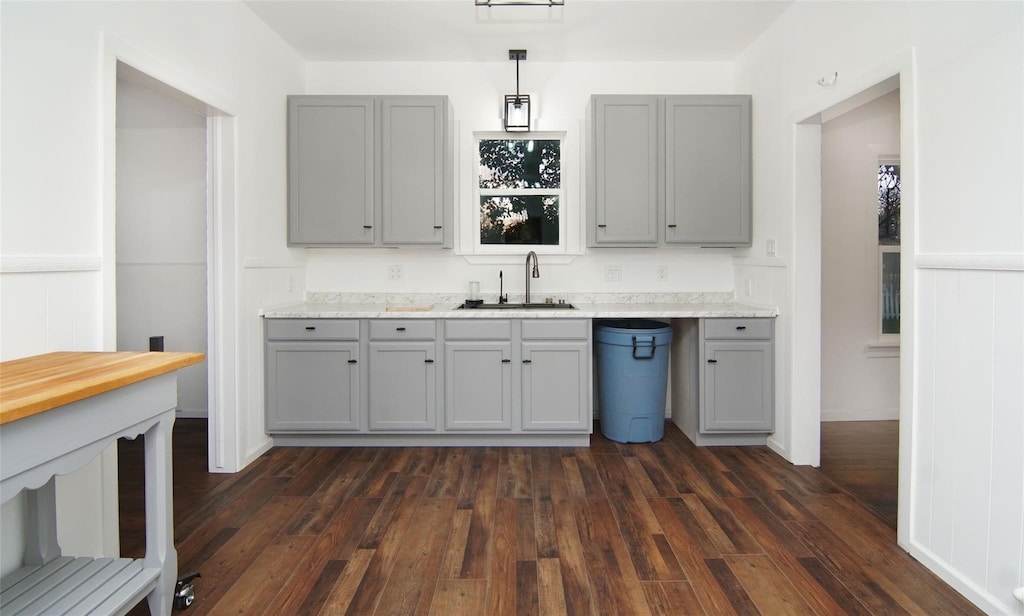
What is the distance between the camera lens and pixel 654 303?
152 inches

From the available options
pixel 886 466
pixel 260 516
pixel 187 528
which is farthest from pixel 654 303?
pixel 187 528

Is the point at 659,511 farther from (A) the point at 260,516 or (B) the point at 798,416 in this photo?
(A) the point at 260,516

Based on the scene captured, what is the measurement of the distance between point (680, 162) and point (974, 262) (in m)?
1.94

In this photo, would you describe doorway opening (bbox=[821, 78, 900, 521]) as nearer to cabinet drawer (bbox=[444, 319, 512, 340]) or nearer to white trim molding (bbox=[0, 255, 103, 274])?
cabinet drawer (bbox=[444, 319, 512, 340])

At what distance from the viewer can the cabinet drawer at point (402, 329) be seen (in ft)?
10.6

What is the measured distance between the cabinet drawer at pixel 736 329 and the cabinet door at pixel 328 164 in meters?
2.30

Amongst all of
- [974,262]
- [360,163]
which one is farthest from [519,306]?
[974,262]

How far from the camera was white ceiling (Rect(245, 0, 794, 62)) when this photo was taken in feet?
9.86

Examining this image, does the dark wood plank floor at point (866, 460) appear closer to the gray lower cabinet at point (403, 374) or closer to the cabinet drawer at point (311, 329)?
the gray lower cabinet at point (403, 374)

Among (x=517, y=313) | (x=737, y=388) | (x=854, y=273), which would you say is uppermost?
(x=854, y=273)

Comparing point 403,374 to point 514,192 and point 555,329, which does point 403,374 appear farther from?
point 514,192

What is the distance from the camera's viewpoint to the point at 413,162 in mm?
3465

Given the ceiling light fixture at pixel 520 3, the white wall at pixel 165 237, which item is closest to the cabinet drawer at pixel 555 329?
the ceiling light fixture at pixel 520 3

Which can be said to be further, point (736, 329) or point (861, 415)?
point (861, 415)
